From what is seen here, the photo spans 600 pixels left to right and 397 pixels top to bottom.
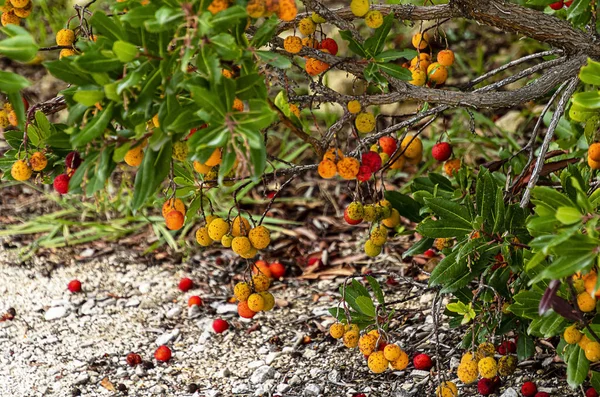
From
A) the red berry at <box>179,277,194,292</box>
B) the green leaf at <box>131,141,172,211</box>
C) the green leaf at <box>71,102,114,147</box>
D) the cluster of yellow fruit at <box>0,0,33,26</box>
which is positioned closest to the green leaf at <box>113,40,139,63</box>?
the green leaf at <box>71,102,114,147</box>

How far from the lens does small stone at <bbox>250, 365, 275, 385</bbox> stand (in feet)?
9.75

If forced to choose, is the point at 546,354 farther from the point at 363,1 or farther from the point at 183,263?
the point at 183,263

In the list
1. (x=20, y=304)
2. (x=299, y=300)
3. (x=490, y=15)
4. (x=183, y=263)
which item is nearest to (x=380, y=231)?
(x=490, y=15)

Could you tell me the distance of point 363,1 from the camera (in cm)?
209

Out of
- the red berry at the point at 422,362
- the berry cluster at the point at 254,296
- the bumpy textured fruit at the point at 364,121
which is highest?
the bumpy textured fruit at the point at 364,121

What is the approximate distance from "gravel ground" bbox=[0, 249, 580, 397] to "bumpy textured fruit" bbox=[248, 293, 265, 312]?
58 cm

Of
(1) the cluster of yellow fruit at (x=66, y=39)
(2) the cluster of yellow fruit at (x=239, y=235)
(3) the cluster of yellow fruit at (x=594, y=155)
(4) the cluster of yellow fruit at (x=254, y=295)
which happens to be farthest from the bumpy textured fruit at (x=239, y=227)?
(3) the cluster of yellow fruit at (x=594, y=155)

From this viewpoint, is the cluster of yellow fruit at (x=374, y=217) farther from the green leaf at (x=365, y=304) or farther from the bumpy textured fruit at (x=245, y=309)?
the bumpy textured fruit at (x=245, y=309)

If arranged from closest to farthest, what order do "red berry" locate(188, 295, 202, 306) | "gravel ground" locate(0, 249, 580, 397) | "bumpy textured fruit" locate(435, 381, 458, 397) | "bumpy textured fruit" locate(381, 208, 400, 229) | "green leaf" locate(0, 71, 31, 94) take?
"green leaf" locate(0, 71, 31, 94), "bumpy textured fruit" locate(435, 381, 458, 397), "bumpy textured fruit" locate(381, 208, 400, 229), "gravel ground" locate(0, 249, 580, 397), "red berry" locate(188, 295, 202, 306)

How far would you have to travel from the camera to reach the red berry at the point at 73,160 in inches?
79.6

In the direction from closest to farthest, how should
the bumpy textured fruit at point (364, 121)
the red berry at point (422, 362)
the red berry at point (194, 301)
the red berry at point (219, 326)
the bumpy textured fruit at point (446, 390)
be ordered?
the bumpy textured fruit at point (364, 121) → the bumpy textured fruit at point (446, 390) → the red berry at point (422, 362) → the red berry at point (219, 326) → the red berry at point (194, 301)

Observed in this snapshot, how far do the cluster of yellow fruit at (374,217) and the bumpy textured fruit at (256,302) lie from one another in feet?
1.31

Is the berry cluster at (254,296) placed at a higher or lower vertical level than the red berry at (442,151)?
lower

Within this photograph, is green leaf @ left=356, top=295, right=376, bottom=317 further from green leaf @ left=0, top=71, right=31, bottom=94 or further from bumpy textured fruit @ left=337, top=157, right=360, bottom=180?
green leaf @ left=0, top=71, right=31, bottom=94
